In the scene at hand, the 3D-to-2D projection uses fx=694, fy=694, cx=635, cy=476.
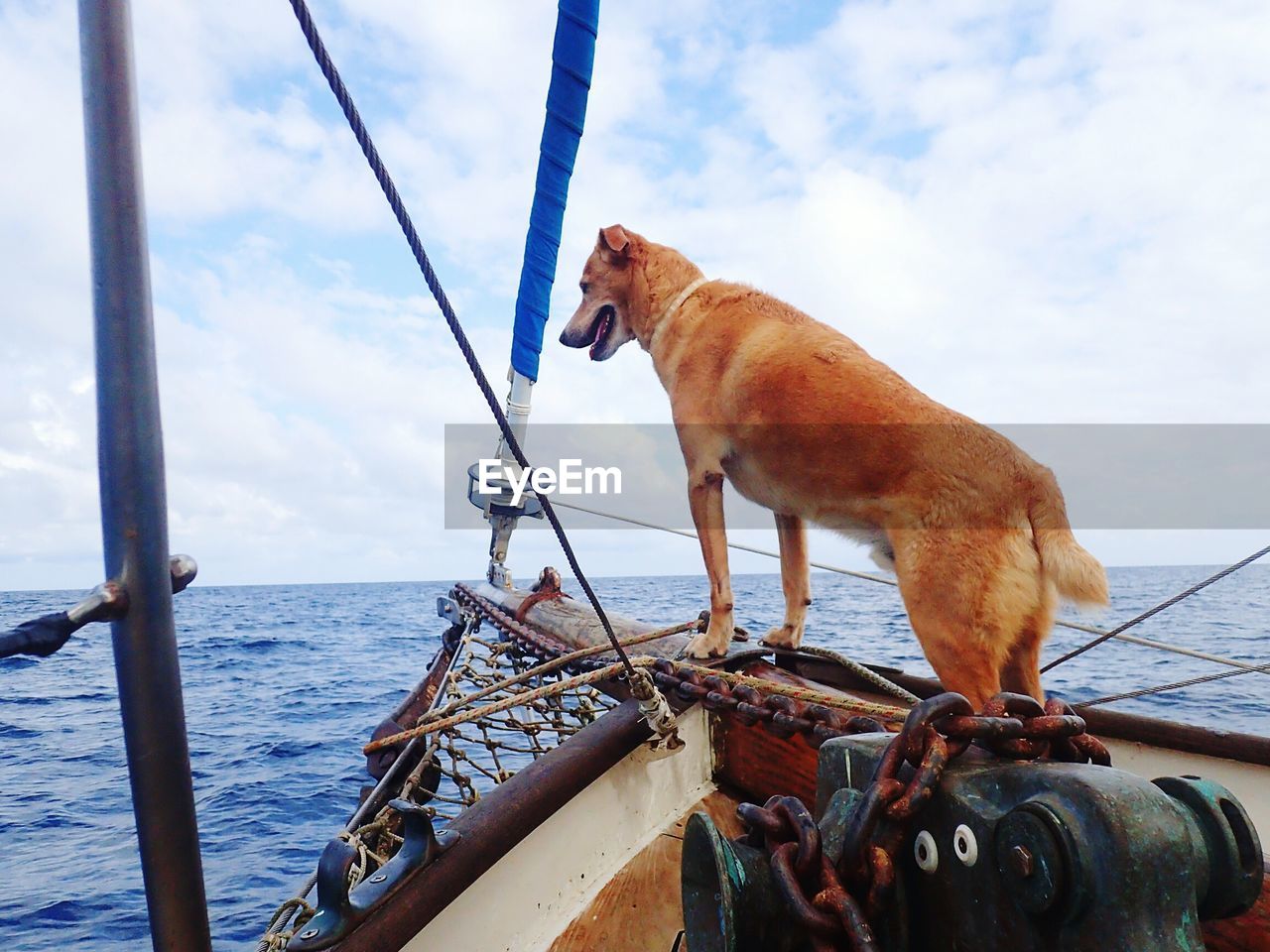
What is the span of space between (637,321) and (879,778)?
3.47 metres

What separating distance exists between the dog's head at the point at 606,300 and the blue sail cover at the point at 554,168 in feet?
5.53

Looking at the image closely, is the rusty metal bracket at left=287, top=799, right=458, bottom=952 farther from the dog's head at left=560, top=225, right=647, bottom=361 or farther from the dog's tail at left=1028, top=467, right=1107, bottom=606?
the dog's head at left=560, top=225, right=647, bottom=361

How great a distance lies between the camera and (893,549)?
2.63 metres

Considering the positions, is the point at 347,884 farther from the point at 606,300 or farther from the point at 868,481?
the point at 606,300

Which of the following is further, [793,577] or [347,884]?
[793,577]

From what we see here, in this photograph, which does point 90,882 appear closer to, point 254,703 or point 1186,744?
point 1186,744

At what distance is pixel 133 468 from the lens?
96 centimetres

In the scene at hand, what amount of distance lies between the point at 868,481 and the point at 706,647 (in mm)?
942

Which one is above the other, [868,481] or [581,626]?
[868,481]

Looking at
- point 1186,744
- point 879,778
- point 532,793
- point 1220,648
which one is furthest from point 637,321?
point 1220,648

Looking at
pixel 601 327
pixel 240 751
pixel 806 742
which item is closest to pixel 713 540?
pixel 806 742

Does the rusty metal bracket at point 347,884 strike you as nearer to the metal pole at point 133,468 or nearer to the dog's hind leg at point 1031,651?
Result: the metal pole at point 133,468

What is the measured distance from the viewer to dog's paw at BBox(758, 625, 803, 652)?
3254mm

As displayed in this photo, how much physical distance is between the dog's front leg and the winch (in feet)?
6.96
